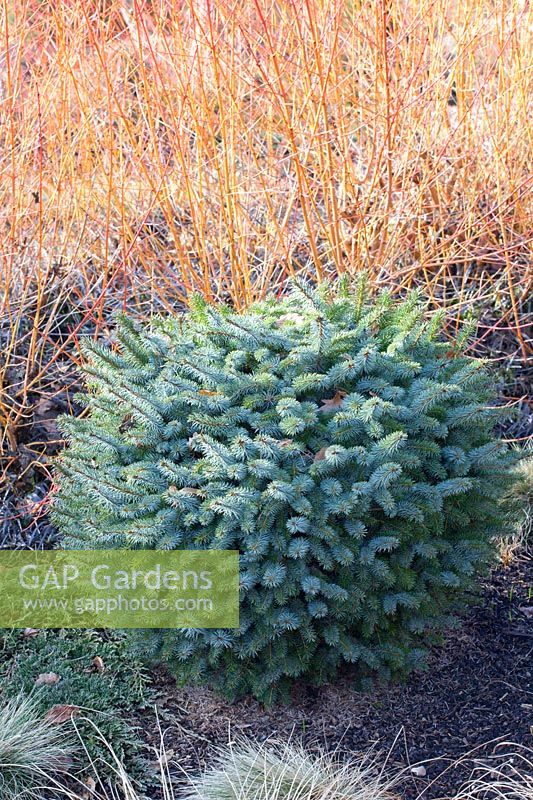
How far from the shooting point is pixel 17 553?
382 cm

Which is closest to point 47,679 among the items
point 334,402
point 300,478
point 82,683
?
point 82,683

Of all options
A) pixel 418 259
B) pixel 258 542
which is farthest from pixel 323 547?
Answer: pixel 418 259

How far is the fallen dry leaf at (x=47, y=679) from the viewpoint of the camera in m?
2.76

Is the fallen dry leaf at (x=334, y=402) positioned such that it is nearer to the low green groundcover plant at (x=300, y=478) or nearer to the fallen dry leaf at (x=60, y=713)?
the low green groundcover plant at (x=300, y=478)

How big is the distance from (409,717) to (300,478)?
884 mm

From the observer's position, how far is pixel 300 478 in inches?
96.0

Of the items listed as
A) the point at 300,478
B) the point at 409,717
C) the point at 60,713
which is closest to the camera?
the point at 300,478

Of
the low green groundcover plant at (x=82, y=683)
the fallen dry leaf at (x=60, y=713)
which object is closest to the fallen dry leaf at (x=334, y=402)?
the low green groundcover plant at (x=82, y=683)

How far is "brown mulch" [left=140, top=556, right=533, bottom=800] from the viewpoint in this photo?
257 centimetres

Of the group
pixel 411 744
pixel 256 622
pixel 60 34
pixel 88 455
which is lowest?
pixel 411 744

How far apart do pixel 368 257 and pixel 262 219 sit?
2.73 feet

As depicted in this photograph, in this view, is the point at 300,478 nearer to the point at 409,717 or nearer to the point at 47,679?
the point at 409,717

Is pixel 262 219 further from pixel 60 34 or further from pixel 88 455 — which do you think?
pixel 88 455

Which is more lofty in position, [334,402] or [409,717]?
[334,402]
